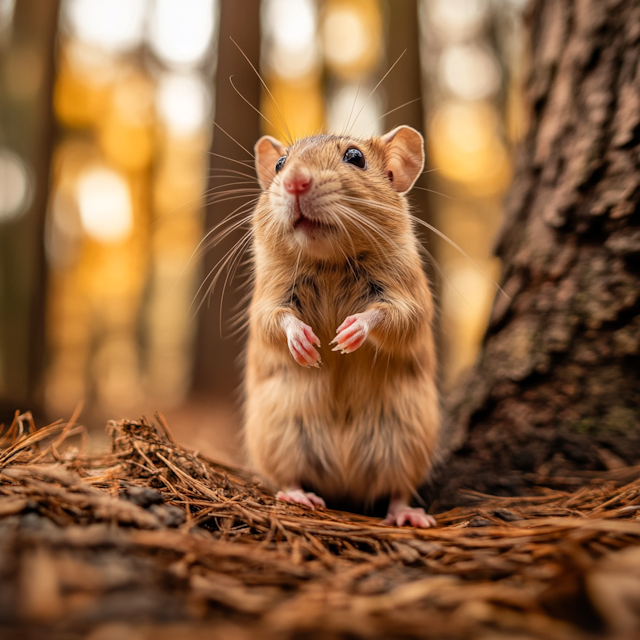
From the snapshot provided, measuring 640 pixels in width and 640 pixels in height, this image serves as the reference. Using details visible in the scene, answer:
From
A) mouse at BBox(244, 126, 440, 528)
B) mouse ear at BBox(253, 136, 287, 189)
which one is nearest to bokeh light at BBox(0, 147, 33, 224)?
mouse ear at BBox(253, 136, 287, 189)

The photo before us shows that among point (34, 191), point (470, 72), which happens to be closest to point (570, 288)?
point (34, 191)

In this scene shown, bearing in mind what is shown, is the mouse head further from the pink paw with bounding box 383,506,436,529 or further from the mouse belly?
the pink paw with bounding box 383,506,436,529

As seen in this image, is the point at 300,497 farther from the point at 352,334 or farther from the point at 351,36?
the point at 351,36

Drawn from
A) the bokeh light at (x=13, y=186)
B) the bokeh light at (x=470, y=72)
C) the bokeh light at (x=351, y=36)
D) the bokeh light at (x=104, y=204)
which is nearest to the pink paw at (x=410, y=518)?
the bokeh light at (x=13, y=186)

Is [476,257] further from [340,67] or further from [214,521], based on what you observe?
[214,521]

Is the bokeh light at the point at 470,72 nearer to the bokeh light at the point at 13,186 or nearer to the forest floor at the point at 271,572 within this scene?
the bokeh light at the point at 13,186
